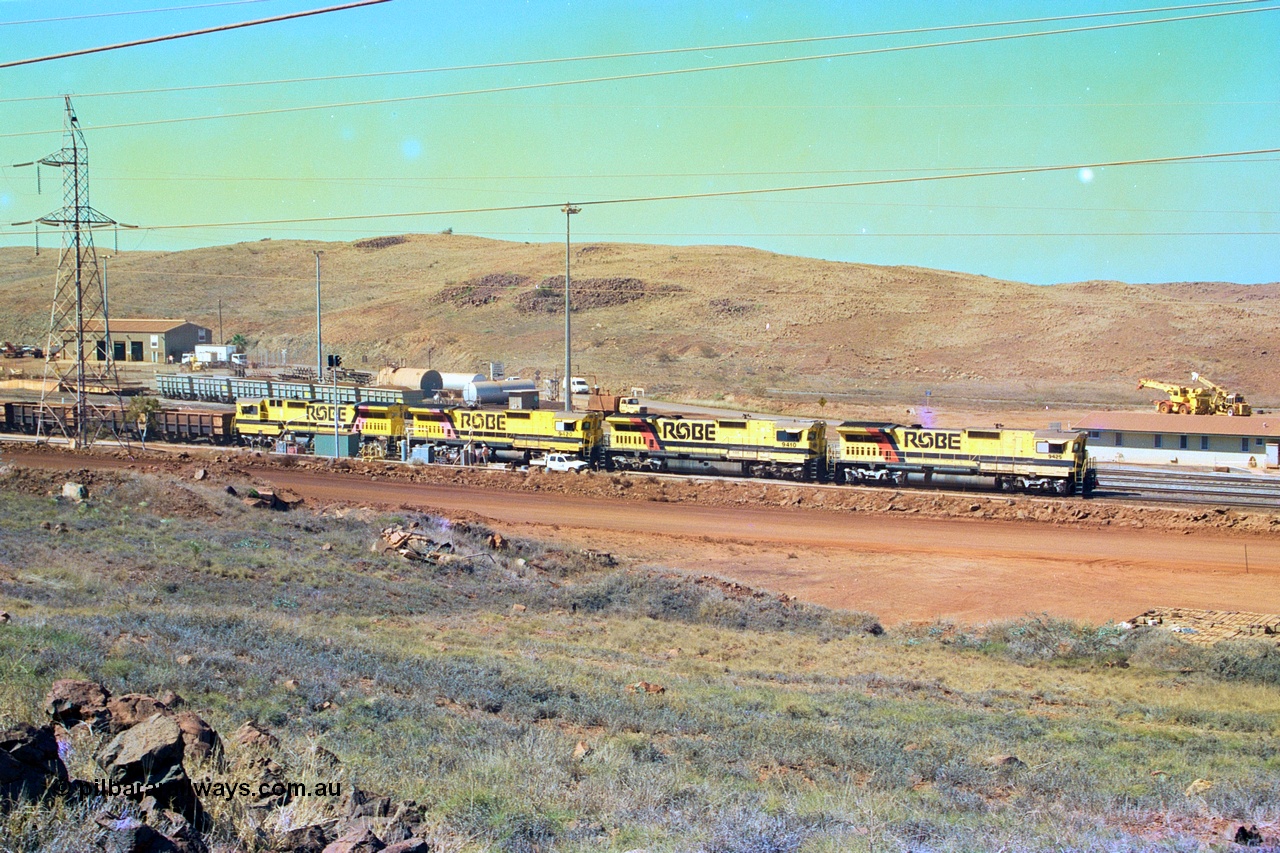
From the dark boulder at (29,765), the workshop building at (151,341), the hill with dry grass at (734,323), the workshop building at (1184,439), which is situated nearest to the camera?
the dark boulder at (29,765)

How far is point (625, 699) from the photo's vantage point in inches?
491

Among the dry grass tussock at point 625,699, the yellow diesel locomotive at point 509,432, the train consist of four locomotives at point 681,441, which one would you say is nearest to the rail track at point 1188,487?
the train consist of four locomotives at point 681,441

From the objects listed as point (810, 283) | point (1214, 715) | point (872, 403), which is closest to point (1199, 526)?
point (1214, 715)

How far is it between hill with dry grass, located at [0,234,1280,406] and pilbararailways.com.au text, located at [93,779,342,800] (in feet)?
246

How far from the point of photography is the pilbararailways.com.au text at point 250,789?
6.30m

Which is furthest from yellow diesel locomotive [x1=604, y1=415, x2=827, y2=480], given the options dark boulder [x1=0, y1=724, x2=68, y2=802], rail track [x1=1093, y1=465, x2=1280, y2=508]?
dark boulder [x1=0, y1=724, x2=68, y2=802]

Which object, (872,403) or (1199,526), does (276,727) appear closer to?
(1199,526)

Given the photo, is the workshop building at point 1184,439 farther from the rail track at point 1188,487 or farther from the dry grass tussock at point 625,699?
the dry grass tussock at point 625,699

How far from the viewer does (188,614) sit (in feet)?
47.3

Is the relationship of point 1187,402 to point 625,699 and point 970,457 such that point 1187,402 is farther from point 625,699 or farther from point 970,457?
point 625,699

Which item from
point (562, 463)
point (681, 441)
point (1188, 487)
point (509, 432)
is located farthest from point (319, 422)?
point (1188, 487)

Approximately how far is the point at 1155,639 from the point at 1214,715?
616 centimetres

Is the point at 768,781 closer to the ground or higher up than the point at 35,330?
closer to the ground

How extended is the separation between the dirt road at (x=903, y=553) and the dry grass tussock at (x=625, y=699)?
3.62 meters
